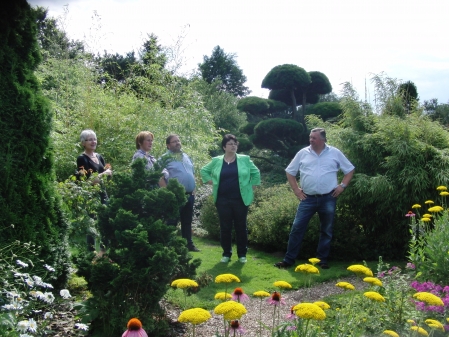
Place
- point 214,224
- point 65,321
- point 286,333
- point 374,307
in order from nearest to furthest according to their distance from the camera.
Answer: point 286,333
point 374,307
point 65,321
point 214,224

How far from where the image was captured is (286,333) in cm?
246

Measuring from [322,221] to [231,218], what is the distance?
1.17m

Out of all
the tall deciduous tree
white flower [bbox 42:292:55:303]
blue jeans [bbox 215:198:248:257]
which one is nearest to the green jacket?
blue jeans [bbox 215:198:248:257]

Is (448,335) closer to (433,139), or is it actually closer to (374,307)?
(374,307)

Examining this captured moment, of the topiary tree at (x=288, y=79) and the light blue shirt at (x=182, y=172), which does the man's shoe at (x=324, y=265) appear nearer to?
the light blue shirt at (x=182, y=172)

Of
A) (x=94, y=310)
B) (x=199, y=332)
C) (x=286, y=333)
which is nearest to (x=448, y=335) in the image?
(x=286, y=333)

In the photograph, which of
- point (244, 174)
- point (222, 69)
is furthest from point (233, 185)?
point (222, 69)

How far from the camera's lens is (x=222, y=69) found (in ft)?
85.5

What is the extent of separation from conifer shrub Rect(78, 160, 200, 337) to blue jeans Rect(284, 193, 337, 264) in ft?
8.21

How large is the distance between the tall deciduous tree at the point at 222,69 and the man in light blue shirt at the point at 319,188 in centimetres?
2009

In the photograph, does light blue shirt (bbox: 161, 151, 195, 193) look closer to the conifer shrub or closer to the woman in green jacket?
the woman in green jacket

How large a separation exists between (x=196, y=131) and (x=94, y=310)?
6.34 metres

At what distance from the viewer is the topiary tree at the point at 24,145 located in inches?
141

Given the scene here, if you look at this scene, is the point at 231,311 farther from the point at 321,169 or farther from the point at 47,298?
Result: the point at 321,169
